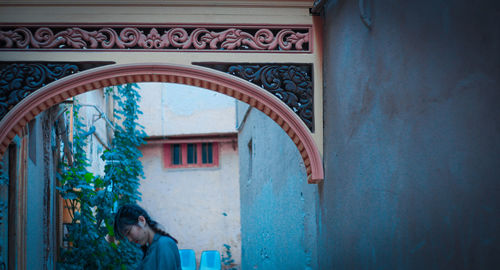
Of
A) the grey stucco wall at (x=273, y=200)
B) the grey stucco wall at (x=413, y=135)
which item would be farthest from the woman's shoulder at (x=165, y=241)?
the grey stucco wall at (x=273, y=200)

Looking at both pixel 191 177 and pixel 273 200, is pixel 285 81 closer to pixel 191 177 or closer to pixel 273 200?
pixel 273 200

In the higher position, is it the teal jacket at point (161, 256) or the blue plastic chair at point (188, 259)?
the teal jacket at point (161, 256)

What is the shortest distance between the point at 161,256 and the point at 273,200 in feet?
17.7

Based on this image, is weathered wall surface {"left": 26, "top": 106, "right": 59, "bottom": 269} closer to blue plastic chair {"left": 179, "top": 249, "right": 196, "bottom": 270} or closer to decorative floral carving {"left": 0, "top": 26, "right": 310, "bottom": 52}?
decorative floral carving {"left": 0, "top": 26, "right": 310, "bottom": 52}

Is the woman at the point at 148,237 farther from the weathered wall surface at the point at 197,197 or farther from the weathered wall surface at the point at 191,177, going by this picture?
the weathered wall surface at the point at 197,197

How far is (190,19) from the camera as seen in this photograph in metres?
5.30

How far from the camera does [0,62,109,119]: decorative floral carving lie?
5.00m

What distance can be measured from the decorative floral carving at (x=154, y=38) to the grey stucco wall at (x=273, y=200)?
1.43 m

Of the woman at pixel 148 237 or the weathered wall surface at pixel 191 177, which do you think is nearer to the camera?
the woman at pixel 148 237

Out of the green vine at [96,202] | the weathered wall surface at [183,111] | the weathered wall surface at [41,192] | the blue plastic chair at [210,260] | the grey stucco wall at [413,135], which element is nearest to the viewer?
the grey stucco wall at [413,135]

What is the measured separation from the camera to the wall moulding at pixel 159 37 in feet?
17.0

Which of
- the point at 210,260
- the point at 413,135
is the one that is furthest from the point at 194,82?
the point at 210,260

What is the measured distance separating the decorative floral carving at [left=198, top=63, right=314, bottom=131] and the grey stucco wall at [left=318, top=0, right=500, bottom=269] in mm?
178

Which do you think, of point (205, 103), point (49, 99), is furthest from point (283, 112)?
point (205, 103)
